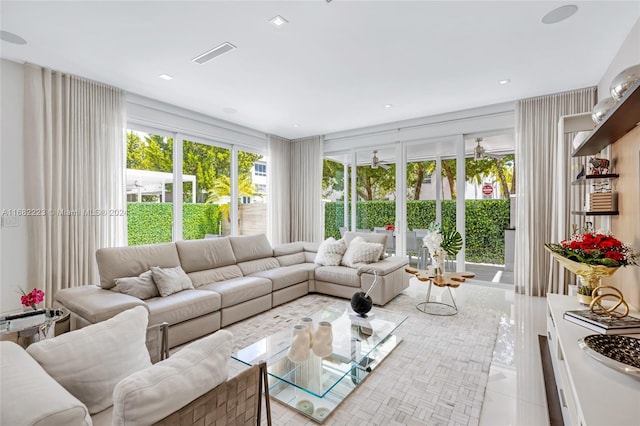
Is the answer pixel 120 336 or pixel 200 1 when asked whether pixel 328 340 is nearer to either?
pixel 120 336

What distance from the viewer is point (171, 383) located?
2.97ft

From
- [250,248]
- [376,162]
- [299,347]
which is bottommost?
[299,347]

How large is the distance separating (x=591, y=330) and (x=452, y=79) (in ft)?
9.81

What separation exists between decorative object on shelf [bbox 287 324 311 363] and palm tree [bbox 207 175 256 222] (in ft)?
12.8

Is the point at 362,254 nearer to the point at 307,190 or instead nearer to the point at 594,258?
the point at 594,258

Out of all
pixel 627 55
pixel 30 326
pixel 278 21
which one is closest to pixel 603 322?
pixel 627 55

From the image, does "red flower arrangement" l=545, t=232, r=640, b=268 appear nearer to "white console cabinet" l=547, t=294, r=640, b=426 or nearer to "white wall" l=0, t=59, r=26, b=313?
"white console cabinet" l=547, t=294, r=640, b=426

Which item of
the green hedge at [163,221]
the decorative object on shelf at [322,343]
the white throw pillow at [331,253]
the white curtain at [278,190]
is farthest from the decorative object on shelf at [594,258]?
the white curtain at [278,190]

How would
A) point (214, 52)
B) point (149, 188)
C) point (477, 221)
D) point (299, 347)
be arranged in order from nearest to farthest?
1. point (299, 347)
2. point (214, 52)
3. point (149, 188)
4. point (477, 221)

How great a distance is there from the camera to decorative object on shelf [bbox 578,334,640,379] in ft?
4.20

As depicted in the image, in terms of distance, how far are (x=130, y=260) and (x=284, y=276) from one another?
1.75m

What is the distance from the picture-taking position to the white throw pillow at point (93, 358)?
1.09 metres

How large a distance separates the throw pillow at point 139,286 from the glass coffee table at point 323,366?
133 centimetres

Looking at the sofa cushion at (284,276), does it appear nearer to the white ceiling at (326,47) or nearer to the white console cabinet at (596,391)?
the white ceiling at (326,47)
